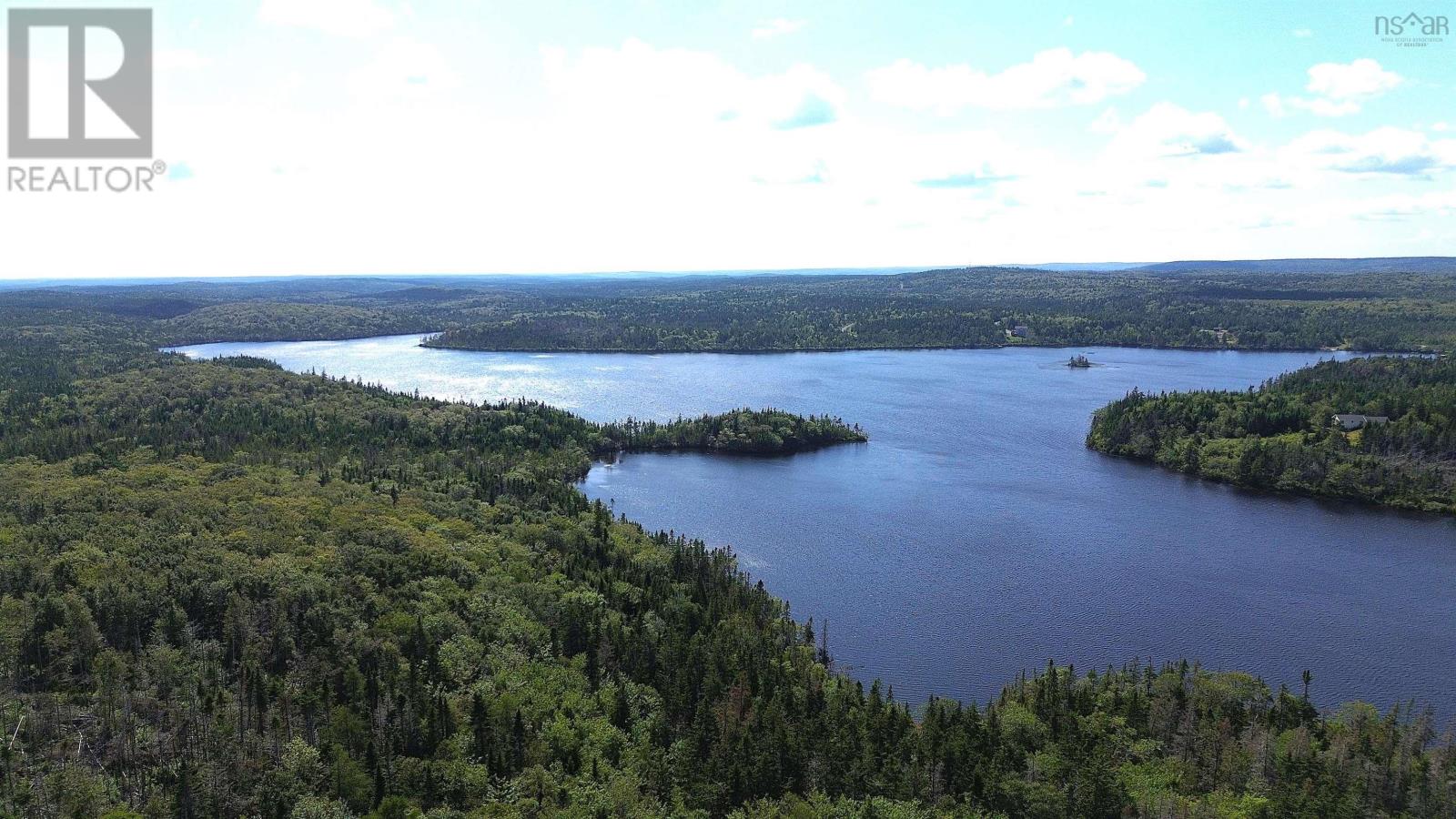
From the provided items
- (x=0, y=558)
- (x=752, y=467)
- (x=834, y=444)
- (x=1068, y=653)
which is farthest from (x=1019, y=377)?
(x=0, y=558)

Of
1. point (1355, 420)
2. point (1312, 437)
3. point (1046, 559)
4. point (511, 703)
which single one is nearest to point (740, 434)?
point (1046, 559)

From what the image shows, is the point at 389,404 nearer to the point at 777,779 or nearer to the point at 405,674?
the point at 405,674

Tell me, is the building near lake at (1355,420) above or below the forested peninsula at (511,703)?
above

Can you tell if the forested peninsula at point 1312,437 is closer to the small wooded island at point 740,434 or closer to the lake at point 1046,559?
the lake at point 1046,559

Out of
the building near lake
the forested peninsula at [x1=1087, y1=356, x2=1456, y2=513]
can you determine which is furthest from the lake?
the building near lake

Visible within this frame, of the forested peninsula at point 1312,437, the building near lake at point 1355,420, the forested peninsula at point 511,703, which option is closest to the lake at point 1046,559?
the forested peninsula at point 1312,437
